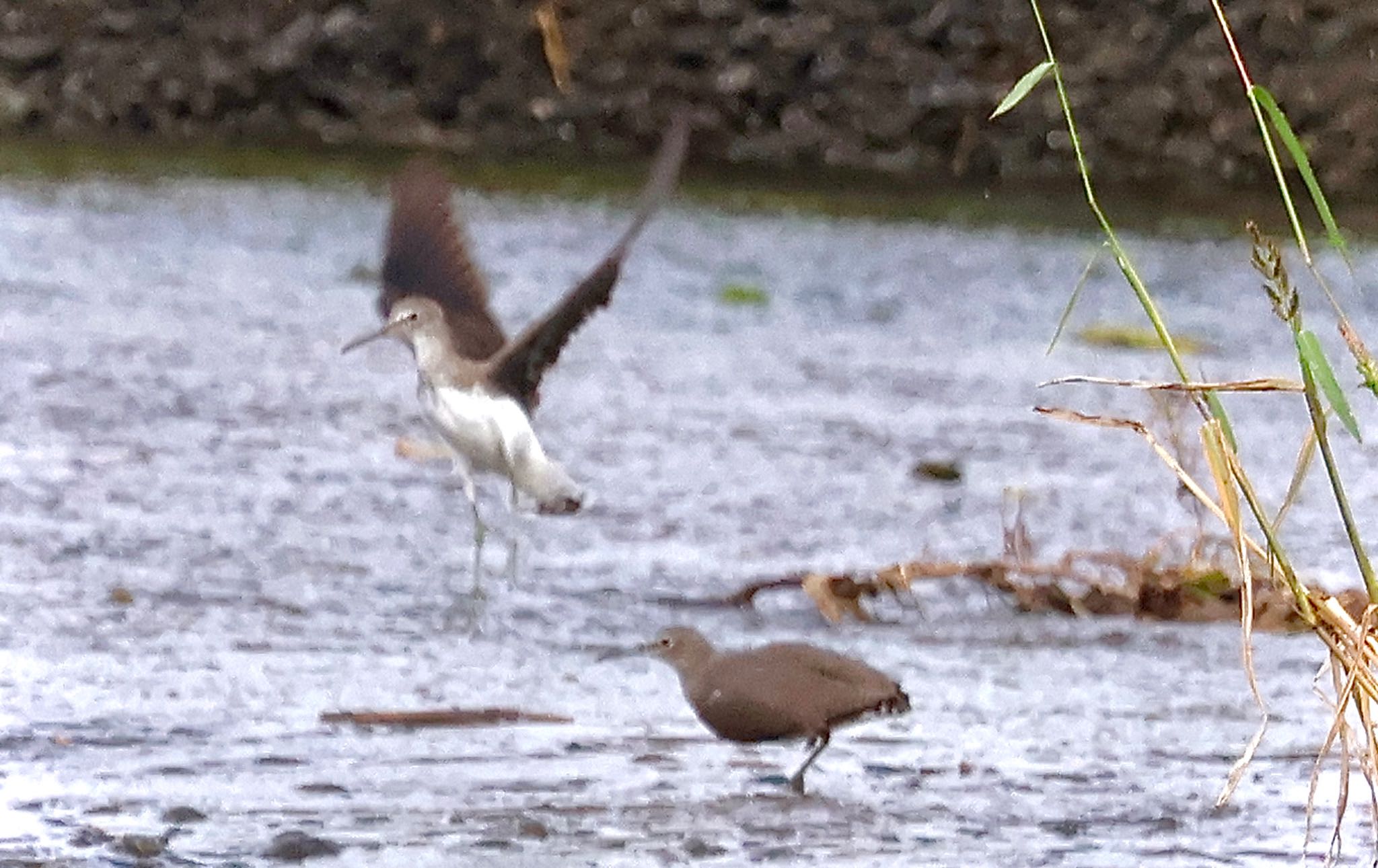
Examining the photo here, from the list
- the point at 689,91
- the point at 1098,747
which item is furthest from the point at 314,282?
the point at 1098,747

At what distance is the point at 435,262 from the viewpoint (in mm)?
5906

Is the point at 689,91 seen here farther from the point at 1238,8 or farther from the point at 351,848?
the point at 351,848

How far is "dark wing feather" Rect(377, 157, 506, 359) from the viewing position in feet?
19.0

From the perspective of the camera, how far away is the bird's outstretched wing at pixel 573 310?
5.20 meters

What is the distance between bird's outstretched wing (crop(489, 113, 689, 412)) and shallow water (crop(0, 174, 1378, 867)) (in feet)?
1.12

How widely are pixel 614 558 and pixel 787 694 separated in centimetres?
174

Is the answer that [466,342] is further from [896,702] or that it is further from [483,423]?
[896,702]

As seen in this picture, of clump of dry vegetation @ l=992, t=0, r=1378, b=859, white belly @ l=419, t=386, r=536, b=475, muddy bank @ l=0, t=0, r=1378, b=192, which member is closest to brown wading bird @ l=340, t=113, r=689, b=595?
white belly @ l=419, t=386, r=536, b=475

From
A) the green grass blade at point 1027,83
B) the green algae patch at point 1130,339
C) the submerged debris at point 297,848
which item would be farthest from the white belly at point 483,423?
the green algae patch at point 1130,339

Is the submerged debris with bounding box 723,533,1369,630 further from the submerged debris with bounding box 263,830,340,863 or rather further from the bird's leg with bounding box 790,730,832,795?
the submerged debris with bounding box 263,830,340,863

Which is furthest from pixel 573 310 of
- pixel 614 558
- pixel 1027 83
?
pixel 1027 83

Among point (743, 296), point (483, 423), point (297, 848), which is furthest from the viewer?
point (743, 296)

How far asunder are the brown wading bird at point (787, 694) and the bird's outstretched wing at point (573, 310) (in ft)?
4.41

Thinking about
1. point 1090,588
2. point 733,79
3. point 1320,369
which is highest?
point 733,79
